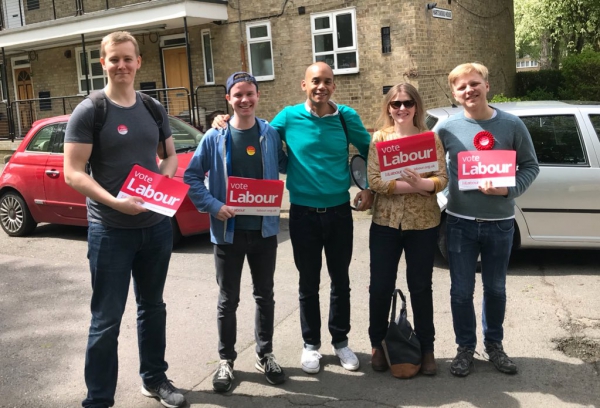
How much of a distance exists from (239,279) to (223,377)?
2.06 feet

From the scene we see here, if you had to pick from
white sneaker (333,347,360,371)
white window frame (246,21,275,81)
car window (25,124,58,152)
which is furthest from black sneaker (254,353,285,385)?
white window frame (246,21,275,81)

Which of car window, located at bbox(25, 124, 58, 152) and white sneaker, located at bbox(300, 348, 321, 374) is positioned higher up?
car window, located at bbox(25, 124, 58, 152)

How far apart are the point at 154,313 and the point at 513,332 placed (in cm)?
276

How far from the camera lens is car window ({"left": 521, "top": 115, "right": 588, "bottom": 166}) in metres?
6.24

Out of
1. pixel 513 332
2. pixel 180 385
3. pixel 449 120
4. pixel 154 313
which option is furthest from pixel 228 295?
pixel 513 332

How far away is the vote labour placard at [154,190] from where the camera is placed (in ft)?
11.1

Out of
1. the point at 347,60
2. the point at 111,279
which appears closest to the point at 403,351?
the point at 111,279

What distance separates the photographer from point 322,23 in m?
15.6

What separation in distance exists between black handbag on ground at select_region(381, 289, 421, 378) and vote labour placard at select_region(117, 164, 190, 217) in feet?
5.48

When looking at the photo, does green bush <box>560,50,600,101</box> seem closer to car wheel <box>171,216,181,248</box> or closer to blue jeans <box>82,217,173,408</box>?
car wheel <box>171,216,181,248</box>

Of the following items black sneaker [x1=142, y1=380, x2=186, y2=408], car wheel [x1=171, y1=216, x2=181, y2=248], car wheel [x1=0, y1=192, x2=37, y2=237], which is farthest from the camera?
car wheel [x1=0, y1=192, x2=37, y2=237]

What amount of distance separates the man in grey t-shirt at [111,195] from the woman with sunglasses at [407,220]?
4.58 feet

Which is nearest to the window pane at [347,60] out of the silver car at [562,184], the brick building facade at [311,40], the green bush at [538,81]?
the brick building facade at [311,40]

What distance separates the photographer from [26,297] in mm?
6328
